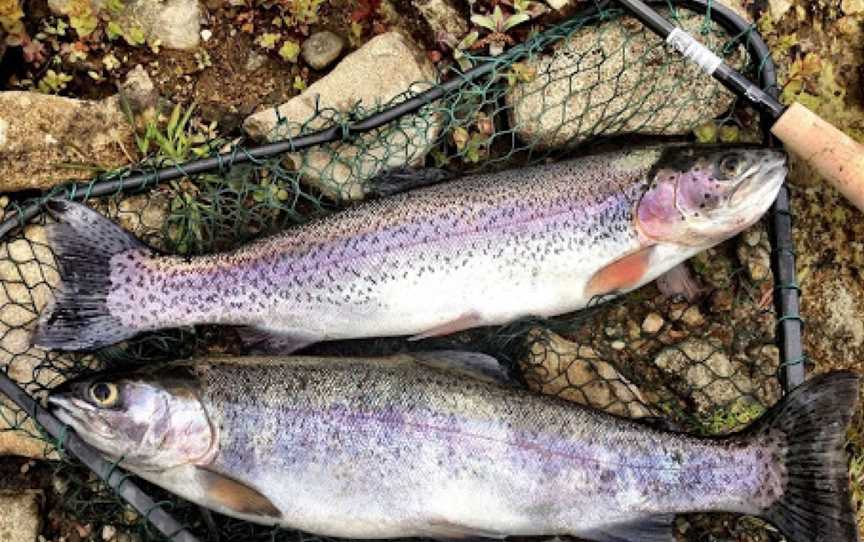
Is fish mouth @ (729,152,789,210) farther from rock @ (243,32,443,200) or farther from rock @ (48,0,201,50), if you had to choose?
rock @ (48,0,201,50)

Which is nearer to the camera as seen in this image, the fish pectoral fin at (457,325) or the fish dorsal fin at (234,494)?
the fish dorsal fin at (234,494)

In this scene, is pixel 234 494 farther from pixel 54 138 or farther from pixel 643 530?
pixel 54 138

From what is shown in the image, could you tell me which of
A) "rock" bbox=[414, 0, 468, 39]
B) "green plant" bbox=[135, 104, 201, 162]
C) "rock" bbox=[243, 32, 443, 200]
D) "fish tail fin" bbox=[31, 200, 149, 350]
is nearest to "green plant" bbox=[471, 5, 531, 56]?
"rock" bbox=[414, 0, 468, 39]

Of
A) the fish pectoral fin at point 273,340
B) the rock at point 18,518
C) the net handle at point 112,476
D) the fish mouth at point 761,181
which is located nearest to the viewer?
the net handle at point 112,476

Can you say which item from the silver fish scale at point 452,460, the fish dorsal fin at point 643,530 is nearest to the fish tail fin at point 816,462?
the silver fish scale at point 452,460

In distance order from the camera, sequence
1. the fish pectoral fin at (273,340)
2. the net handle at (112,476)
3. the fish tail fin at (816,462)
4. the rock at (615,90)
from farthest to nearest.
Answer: the rock at (615,90) → the fish pectoral fin at (273,340) → the net handle at (112,476) → the fish tail fin at (816,462)

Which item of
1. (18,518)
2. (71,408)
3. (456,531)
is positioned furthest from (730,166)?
(18,518)

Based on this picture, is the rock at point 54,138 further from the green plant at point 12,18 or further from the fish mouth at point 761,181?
the fish mouth at point 761,181
